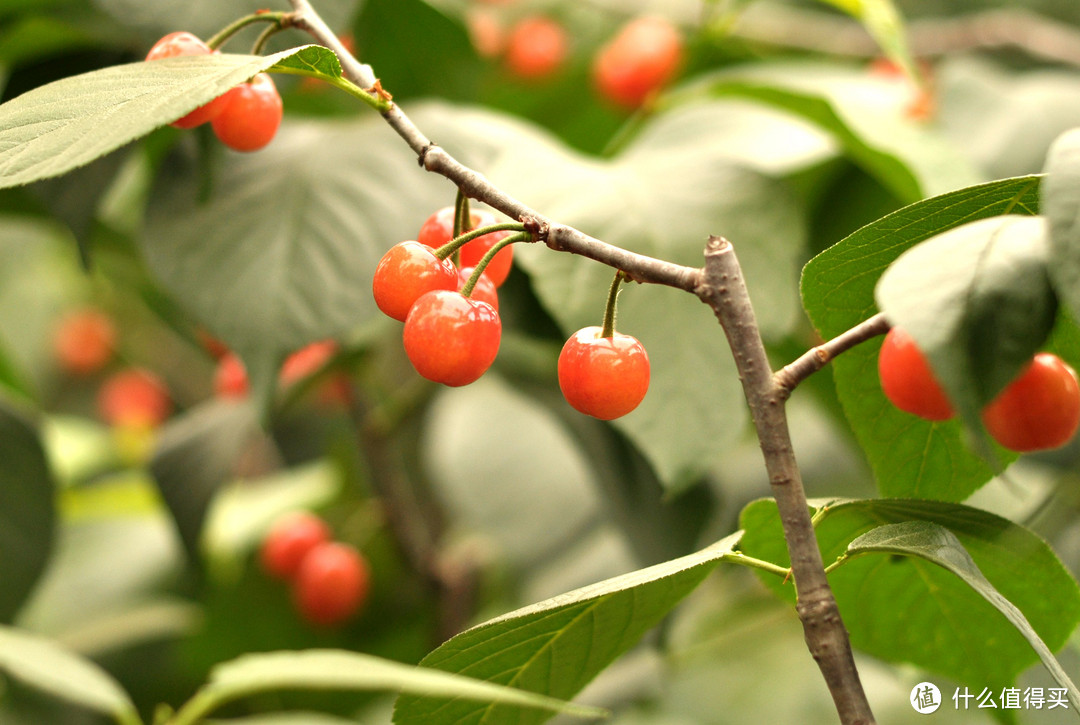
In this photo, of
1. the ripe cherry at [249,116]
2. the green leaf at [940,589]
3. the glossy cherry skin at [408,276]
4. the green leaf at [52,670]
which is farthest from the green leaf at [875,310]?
the green leaf at [52,670]

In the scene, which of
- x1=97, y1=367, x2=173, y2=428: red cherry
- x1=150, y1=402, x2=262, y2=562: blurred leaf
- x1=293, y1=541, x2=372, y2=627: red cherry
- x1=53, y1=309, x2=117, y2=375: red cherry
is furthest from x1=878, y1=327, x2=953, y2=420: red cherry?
x1=53, y1=309, x2=117, y2=375: red cherry

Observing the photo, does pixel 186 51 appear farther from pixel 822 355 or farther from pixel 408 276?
pixel 822 355

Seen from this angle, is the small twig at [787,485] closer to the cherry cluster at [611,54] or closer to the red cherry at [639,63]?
the cherry cluster at [611,54]

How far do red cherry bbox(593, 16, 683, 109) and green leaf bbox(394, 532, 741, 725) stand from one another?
2.79ft

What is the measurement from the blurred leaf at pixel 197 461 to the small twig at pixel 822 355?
60 cm

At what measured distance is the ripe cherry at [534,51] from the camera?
135cm

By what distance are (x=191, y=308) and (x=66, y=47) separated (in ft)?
0.91

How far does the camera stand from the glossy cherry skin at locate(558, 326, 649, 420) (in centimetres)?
33

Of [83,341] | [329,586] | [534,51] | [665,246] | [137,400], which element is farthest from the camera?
[83,341]

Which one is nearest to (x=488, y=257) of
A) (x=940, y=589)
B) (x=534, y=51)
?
(x=940, y=589)

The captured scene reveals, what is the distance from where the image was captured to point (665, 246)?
576 millimetres

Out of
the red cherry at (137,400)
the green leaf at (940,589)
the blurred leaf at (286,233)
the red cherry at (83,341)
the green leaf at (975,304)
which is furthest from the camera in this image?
the red cherry at (83,341)

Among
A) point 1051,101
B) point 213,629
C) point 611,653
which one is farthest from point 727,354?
point 213,629

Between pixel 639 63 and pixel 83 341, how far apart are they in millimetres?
1361
